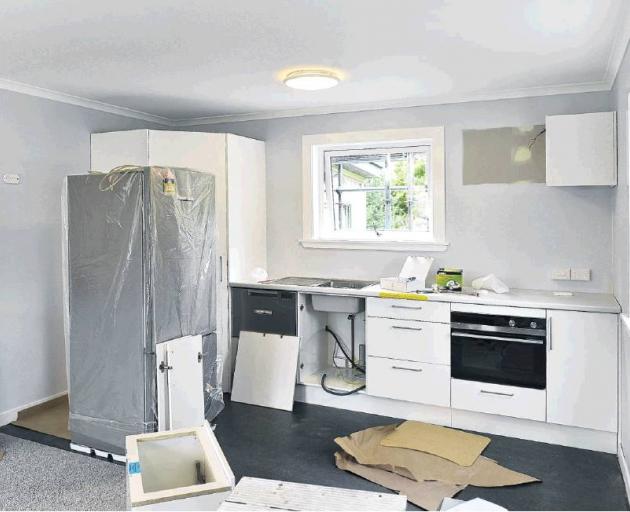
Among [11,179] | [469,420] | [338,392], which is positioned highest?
[11,179]

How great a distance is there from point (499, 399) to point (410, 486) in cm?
98

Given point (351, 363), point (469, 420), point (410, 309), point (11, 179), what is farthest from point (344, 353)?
point (11, 179)

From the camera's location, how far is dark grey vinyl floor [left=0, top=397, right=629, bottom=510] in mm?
2947

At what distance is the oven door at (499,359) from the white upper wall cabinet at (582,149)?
1073 millimetres

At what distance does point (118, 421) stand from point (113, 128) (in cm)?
252

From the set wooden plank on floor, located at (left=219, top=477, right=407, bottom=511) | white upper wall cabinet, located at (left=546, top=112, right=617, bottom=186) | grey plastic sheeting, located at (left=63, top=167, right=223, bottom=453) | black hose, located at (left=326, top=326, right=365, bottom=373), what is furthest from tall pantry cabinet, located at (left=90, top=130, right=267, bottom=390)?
wooden plank on floor, located at (left=219, top=477, right=407, bottom=511)

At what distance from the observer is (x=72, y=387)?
138 inches

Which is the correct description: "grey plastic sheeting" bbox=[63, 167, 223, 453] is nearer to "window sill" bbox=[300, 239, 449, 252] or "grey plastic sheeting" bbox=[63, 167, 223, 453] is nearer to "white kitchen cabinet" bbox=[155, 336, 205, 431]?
"white kitchen cabinet" bbox=[155, 336, 205, 431]

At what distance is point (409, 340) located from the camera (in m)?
3.95

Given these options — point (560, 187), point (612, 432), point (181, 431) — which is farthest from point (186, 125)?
point (612, 432)

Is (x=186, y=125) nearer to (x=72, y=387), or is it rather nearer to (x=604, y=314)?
(x=72, y=387)

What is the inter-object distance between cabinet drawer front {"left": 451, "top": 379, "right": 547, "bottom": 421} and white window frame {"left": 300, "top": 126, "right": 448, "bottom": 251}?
1137 millimetres

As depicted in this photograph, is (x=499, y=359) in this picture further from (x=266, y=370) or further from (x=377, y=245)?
(x=266, y=370)

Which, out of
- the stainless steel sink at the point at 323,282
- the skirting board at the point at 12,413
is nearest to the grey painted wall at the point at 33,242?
the skirting board at the point at 12,413
